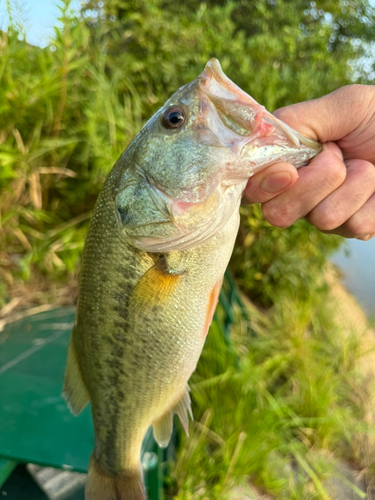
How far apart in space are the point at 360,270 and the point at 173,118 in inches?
246

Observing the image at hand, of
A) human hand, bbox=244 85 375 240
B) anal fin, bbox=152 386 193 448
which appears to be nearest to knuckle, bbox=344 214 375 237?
human hand, bbox=244 85 375 240

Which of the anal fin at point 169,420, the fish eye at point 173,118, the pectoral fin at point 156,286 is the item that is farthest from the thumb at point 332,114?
the anal fin at point 169,420

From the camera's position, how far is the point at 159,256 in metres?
1.07

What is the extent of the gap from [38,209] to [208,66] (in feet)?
7.08

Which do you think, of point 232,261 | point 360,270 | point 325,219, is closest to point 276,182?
point 325,219

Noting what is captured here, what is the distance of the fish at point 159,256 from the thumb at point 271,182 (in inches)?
1.7

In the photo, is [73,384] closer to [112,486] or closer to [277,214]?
[112,486]

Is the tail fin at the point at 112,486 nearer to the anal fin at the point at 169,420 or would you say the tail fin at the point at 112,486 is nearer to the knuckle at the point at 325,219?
the anal fin at the point at 169,420

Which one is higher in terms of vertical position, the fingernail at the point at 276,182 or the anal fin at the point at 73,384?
the fingernail at the point at 276,182

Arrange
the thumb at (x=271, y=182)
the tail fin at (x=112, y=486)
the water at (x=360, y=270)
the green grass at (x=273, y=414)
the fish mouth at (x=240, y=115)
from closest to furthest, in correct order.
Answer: the fish mouth at (x=240, y=115), the thumb at (x=271, y=182), the tail fin at (x=112, y=486), the green grass at (x=273, y=414), the water at (x=360, y=270)

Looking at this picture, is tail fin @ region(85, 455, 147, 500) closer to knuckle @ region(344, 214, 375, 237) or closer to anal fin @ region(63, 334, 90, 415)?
anal fin @ region(63, 334, 90, 415)

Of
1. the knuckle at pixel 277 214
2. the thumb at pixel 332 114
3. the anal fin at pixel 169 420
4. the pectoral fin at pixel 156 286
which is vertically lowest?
the anal fin at pixel 169 420

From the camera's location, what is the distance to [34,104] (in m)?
2.41

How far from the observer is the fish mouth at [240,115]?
0.90m
